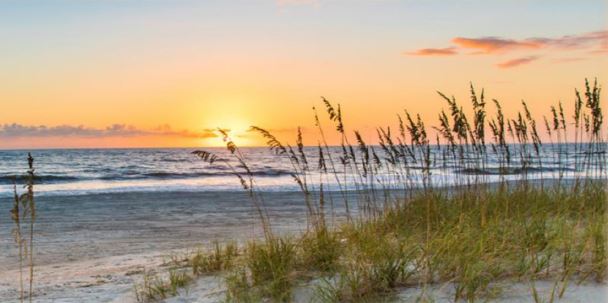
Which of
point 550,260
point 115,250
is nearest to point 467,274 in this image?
point 550,260

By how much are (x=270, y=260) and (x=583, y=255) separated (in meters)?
2.81

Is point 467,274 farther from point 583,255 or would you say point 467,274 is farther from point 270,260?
point 270,260

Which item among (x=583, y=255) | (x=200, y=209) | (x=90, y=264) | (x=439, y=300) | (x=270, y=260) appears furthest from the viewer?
(x=200, y=209)

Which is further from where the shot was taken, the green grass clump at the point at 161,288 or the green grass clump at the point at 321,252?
the green grass clump at the point at 161,288

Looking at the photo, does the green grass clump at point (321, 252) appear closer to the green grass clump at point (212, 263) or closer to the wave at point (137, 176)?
the green grass clump at point (212, 263)

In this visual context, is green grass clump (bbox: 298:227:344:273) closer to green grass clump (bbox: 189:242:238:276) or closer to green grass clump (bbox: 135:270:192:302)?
green grass clump (bbox: 189:242:238:276)

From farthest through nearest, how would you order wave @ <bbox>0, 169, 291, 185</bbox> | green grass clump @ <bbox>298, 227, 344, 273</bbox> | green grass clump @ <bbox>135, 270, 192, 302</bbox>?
wave @ <bbox>0, 169, 291, 185</bbox>
green grass clump @ <bbox>135, 270, 192, 302</bbox>
green grass clump @ <bbox>298, 227, 344, 273</bbox>

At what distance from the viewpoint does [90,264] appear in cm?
871

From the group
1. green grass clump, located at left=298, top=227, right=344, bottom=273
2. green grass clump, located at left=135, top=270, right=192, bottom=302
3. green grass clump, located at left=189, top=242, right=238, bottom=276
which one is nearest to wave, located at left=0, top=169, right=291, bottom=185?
green grass clump, located at left=189, top=242, right=238, bottom=276

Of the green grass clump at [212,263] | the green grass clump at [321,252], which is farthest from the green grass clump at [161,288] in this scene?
the green grass clump at [321,252]

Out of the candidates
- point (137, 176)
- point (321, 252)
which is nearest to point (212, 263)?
point (321, 252)

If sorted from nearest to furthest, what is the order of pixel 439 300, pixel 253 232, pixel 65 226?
pixel 439 300
pixel 253 232
pixel 65 226

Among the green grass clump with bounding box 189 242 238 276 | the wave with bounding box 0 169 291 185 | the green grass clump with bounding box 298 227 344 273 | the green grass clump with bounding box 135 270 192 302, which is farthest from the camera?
the wave with bounding box 0 169 291 185

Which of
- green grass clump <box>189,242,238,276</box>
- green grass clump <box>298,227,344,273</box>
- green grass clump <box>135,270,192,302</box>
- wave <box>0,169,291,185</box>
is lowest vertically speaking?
wave <box>0,169,291,185</box>
